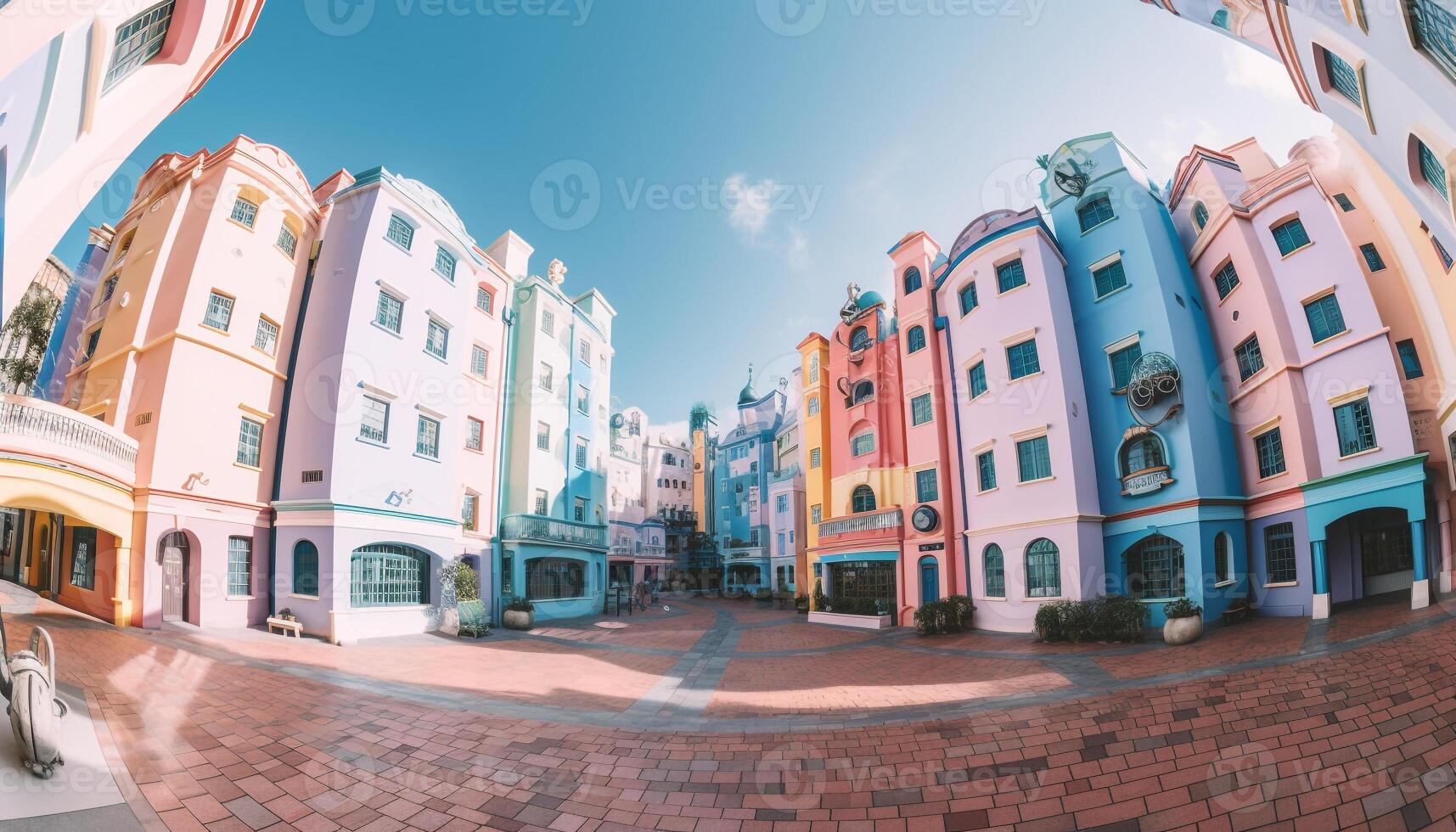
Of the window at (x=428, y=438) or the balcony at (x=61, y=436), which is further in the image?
the window at (x=428, y=438)

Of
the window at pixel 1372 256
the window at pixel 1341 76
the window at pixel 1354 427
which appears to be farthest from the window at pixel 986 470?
the window at pixel 1341 76

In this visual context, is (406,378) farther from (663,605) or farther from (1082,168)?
(1082,168)

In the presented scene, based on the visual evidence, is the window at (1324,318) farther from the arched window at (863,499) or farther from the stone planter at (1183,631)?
the arched window at (863,499)

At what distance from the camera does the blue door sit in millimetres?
18344

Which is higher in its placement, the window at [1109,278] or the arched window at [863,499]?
the window at [1109,278]

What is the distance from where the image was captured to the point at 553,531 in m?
22.0

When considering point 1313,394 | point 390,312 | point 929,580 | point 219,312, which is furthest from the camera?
point 929,580

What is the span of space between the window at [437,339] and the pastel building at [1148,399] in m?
23.1

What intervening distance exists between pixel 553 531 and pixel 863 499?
14.1 metres

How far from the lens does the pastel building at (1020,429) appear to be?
583 inches

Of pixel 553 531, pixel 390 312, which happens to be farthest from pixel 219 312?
pixel 553 531

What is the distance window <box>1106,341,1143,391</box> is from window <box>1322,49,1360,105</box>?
7085 mm

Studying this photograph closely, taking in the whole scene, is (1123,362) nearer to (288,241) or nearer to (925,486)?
(925,486)

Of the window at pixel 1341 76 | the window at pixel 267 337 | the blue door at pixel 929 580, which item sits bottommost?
the blue door at pixel 929 580
